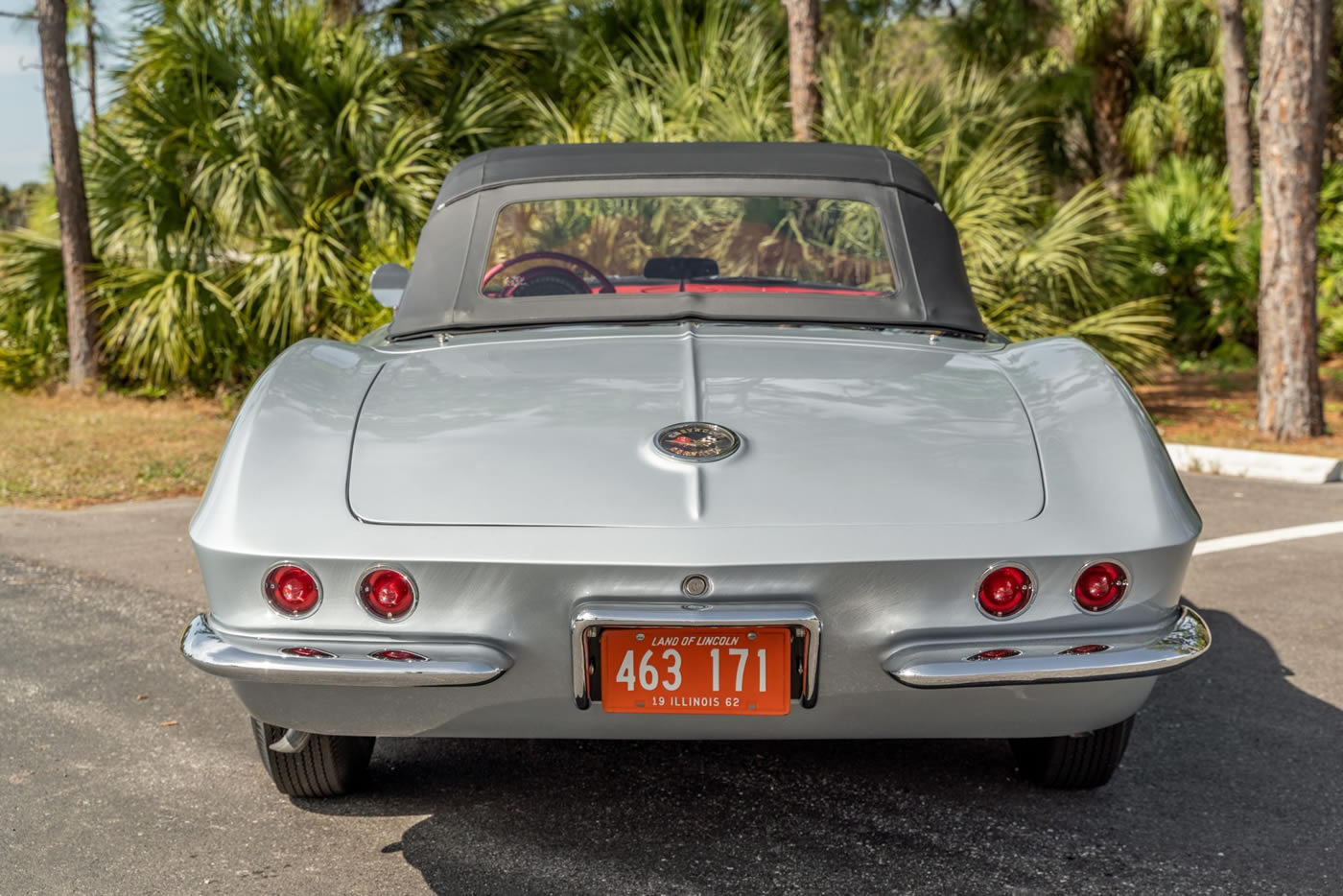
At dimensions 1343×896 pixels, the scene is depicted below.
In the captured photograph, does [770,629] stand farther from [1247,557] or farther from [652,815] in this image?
[1247,557]

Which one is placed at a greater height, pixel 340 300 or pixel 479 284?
pixel 479 284

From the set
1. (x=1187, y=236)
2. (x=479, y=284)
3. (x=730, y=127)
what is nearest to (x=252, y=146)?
(x=730, y=127)

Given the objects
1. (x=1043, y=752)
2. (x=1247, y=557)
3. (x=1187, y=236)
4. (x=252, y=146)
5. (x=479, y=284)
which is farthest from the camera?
(x=1187, y=236)

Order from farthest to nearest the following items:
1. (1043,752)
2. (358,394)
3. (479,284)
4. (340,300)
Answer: (340,300) → (479,284) → (1043,752) → (358,394)

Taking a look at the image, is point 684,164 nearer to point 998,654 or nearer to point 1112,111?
point 998,654

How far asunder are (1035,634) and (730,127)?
770 centimetres

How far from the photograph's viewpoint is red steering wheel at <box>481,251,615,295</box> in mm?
3422

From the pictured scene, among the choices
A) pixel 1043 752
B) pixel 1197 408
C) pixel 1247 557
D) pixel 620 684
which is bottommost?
pixel 1197 408

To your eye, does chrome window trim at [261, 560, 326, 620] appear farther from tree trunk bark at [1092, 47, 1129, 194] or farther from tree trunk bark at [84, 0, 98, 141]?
tree trunk bark at [84, 0, 98, 141]

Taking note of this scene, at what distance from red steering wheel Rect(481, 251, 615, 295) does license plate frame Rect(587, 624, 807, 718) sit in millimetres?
1362

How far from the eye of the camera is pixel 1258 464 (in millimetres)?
7566

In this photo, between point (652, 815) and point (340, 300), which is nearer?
point (652, 815)

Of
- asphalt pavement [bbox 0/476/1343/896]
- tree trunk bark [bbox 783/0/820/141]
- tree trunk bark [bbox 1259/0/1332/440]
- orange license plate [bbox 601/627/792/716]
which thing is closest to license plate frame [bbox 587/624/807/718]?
orange license plate [bbox 601/627/792/716]

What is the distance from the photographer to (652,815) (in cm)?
283
